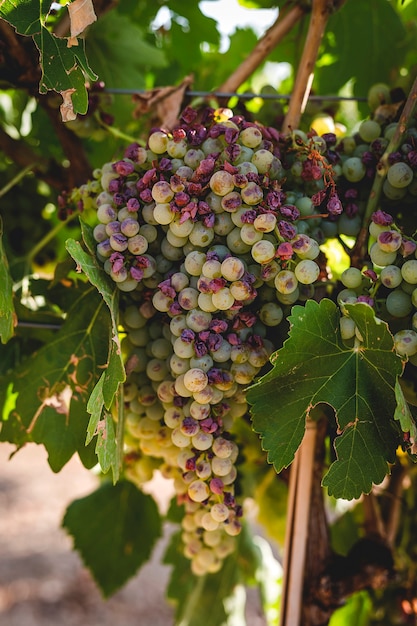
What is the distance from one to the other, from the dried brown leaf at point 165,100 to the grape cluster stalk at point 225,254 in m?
0.17

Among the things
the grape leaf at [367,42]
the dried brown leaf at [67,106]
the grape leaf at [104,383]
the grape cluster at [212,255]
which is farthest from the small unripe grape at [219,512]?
the grape leaf at [367,42]

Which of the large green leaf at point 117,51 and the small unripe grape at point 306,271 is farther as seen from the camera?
the large green leaf at point 117,51

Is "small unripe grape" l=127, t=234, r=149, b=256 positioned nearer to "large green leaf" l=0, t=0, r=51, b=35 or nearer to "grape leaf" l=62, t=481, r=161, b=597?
"large green leaf" l=0, t=0, r=51, b=35

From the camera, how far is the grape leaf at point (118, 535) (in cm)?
138

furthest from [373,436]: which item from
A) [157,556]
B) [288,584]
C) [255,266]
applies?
[157,556]

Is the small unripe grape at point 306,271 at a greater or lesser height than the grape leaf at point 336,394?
greater

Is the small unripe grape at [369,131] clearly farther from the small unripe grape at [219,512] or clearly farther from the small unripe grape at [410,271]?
the small unripe grape at [219,512]

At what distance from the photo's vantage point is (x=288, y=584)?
3.47 ft

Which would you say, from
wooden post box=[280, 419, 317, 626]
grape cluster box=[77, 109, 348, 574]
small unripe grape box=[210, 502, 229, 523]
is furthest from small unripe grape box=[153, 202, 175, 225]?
wooden post box=[280, 419, 317, 626]

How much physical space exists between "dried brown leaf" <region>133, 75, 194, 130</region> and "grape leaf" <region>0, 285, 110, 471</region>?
286 mm

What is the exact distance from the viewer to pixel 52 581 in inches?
138

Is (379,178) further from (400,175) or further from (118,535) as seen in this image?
(118,535)

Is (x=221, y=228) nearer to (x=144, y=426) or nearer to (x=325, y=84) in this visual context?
(x=144, y=426)

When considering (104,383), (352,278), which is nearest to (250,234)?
(352,278)
